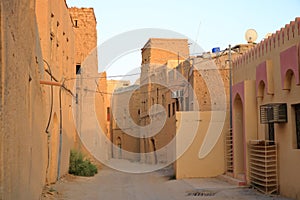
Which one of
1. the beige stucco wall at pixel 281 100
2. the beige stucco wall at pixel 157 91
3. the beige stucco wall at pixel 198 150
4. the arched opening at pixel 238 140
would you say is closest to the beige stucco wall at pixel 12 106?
the beige stucco wall at pixel 281 100

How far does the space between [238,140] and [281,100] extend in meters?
3.86

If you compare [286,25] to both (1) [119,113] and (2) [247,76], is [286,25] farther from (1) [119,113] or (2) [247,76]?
(1) [119,113]

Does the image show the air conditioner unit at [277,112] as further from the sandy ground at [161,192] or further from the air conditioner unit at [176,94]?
the air conditioner unit at [176,94]

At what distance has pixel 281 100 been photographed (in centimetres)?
1097

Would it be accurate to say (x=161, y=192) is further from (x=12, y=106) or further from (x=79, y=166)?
(x=12, y=106)

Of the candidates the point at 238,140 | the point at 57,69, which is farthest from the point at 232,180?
the point at 57,69

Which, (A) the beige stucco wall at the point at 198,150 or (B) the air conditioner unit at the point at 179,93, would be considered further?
(B) the air conditioner unit at the point at 179,93

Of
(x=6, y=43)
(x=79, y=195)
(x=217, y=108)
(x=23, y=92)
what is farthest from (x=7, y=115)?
(x=217, y=108)

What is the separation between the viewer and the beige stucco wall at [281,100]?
10172mm

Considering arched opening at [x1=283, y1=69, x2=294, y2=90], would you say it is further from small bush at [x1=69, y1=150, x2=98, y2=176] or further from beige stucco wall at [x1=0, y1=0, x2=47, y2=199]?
small bush at [x1=69, y1=150, x2=98, y2=176]

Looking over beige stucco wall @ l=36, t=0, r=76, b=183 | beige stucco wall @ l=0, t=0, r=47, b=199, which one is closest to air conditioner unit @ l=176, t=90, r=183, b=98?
beige stucco wall @ l=36, t=0, r=76, b=183

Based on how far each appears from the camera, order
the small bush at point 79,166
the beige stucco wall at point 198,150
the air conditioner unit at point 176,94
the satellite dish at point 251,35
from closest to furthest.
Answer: the beige stucco wall at point 198,150 < the satellite dish at point 251,35 < the small bush at point 79,166 < the air conditioner unit at point 176,94

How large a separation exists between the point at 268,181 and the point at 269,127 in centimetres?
172

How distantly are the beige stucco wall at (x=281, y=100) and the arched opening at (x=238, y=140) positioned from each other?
1.32 metres
